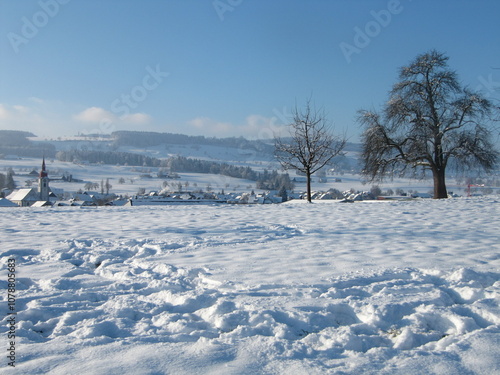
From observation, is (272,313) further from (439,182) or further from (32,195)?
(32,195)

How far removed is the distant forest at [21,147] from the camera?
536ft

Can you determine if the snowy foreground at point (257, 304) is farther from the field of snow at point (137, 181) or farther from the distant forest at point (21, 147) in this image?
the distant forest at point (21, 147)

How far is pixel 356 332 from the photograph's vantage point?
3322 millimetres

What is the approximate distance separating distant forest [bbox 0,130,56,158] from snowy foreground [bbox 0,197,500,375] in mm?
175246

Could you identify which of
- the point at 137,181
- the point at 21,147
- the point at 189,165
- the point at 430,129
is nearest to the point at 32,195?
the point at 137,181

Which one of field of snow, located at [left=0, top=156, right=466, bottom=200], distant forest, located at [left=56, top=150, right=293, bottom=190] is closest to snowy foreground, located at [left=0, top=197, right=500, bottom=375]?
field of snow, located at [left=0, top=156, right=466, bottom=200]

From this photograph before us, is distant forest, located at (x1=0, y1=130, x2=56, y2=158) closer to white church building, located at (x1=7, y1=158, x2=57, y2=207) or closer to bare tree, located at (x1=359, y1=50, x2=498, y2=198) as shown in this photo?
white church building, located at (x1=7, y1=158, x2=57, y2=207)

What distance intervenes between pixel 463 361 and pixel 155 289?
342 centimetres

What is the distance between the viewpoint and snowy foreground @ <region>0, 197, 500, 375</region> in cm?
278

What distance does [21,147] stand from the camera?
6860 inches

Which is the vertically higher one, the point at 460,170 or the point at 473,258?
the point at 460,170

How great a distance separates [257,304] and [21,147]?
Result: 207862 mm

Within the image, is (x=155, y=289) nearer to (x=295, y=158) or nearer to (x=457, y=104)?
(x=295, y=158)

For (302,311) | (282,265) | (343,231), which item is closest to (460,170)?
(343,231)
